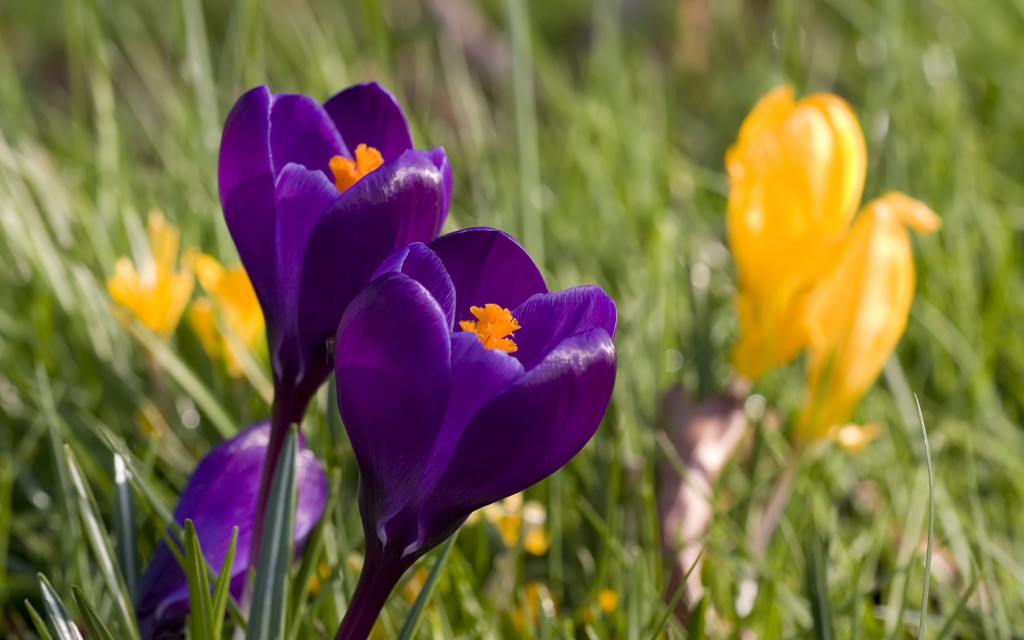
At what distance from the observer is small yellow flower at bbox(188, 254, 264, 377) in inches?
41.6

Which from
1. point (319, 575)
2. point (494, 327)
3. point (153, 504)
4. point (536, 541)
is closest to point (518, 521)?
point (536, 541)

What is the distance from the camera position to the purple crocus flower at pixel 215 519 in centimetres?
59

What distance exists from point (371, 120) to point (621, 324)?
2.14 feet

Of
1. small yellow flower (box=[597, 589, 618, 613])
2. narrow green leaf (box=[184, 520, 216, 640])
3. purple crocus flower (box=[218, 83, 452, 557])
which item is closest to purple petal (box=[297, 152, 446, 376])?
purple crocus flower (box=[218, 83, 452, 557])

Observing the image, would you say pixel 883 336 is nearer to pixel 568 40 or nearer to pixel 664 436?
pixel 664 436

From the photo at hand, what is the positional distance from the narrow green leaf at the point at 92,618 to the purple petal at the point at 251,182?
18 centimetres

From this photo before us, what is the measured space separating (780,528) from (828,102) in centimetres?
41

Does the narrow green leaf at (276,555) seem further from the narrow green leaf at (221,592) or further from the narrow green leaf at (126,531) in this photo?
the narrow green leaf at (126,531)

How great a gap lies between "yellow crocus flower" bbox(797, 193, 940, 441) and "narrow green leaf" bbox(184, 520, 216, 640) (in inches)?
24.9

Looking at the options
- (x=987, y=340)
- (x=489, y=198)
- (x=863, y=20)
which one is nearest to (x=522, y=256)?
(x=489, y=198)

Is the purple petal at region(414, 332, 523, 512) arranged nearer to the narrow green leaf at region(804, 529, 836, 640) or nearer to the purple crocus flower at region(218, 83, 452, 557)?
the purple crocus flower at region(218, 83, 452, 557)

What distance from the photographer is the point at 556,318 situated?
460 mm

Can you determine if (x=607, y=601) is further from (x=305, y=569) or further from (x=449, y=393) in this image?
(x=449, y=393)

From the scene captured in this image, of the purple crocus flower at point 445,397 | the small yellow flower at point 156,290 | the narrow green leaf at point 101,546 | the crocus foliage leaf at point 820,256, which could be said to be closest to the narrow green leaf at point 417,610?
the purple crocus flower at point 445,397
